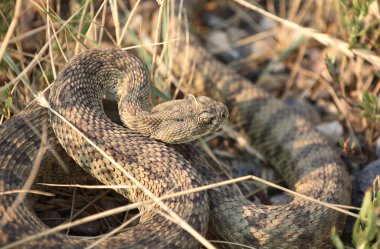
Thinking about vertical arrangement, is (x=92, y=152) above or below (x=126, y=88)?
below

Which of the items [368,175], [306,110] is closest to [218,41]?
[306,110]

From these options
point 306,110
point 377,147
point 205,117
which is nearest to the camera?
point 205,117

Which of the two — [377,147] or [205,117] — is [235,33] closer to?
[377,147]

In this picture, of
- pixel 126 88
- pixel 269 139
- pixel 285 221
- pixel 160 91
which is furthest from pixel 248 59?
pixel 285 221

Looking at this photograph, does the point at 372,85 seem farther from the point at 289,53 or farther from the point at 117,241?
the point at 117,241

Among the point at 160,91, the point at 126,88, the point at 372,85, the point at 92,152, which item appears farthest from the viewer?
the point at 372,85

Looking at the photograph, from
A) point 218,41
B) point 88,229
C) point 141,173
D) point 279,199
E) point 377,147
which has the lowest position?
point 279,199

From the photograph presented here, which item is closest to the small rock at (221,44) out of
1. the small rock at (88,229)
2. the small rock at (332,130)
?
the small rock at (332,130)
